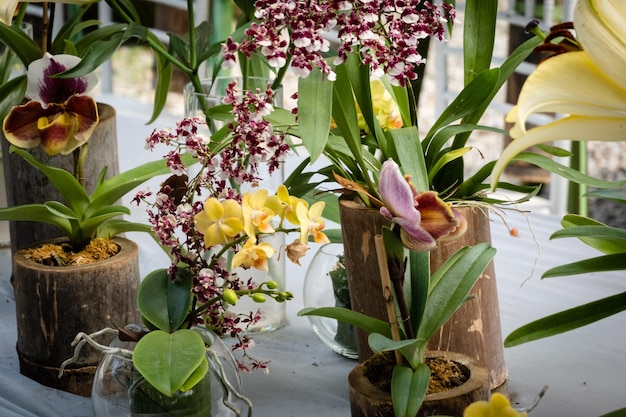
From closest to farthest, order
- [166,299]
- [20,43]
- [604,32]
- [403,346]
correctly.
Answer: [604,32] < [403,346] < [166,299] < [20,43]

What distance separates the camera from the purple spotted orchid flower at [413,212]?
0.66 m

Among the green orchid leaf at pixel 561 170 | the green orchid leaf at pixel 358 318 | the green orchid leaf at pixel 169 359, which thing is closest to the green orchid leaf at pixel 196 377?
the green orchid leaf at pixel 169 359

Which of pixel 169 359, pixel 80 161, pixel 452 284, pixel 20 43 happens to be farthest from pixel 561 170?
pixel 20 43

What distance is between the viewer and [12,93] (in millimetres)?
1084

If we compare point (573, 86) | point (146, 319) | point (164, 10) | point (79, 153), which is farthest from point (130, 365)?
point (164, 10)

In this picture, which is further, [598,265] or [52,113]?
[52,113]

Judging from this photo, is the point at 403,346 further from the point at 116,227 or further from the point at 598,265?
the point at 116,227

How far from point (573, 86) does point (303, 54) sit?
0.23m

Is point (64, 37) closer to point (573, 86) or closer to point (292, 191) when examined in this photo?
point (292, 191)

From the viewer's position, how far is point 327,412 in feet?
2.89

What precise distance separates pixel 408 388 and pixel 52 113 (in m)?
0.47

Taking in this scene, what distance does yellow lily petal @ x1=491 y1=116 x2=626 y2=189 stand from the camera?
606 mm

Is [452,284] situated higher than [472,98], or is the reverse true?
[472,98]

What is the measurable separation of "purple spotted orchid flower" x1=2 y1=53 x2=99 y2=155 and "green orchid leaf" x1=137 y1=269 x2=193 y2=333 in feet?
0.63
